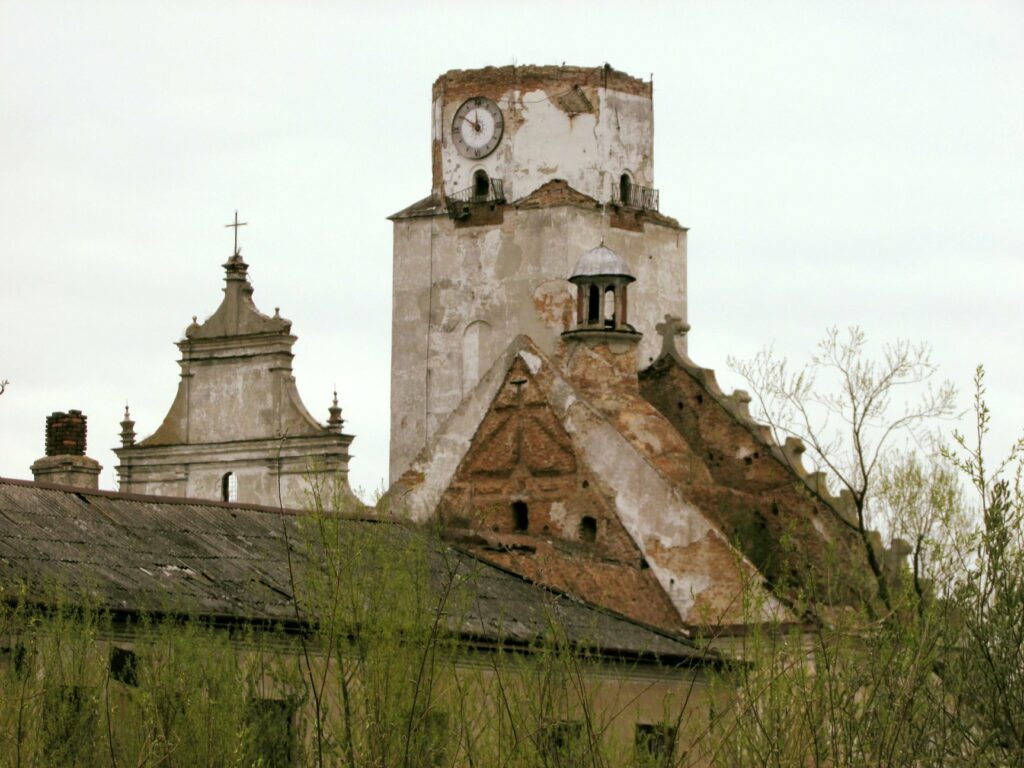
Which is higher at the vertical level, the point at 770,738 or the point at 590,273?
the point at 590,273

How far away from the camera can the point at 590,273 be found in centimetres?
3069

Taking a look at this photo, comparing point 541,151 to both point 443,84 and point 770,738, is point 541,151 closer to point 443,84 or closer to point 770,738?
point 443,84

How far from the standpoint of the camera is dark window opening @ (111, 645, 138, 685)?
15.7 m

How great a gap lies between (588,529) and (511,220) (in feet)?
69.0

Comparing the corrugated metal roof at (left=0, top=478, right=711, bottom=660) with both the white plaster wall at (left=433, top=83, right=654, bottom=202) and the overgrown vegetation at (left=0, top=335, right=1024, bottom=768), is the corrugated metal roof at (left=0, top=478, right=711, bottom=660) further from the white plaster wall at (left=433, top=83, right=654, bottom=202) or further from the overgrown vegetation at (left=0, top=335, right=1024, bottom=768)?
the white plaster wall at (left=433, top=83, right=654, bottom=202)

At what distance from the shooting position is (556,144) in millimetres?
46094

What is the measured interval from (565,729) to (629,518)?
1264 centimetres


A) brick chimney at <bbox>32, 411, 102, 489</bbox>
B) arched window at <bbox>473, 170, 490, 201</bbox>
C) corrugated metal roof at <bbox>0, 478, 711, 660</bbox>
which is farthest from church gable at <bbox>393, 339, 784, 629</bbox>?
arched window at <bbox>473, 170, 490, 201</bbox>

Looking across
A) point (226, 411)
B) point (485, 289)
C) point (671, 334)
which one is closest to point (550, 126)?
point (485, 289)

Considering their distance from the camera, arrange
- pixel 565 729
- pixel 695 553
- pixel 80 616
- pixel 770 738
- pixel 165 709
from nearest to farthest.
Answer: pixel 770 738, pixel 565 729, pixel 165 709, pixel 80 616, pixel 695 553

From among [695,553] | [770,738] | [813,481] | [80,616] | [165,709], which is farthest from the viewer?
[813,481]

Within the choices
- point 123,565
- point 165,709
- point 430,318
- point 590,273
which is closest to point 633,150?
point 430,318

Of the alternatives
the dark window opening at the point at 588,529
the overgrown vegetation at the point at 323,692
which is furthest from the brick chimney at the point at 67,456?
the overgrown vegetation at the point at 323,692

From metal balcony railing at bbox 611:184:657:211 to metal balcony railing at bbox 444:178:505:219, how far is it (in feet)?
7.59
